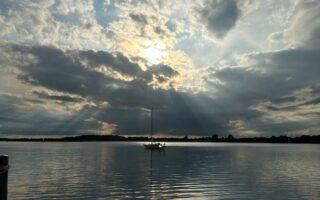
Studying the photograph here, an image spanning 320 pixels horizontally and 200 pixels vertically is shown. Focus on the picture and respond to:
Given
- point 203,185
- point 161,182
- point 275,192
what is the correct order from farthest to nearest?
point 161,182, point 203,185, point 275,192

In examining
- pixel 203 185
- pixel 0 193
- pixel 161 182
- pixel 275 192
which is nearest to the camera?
pixel 0 193

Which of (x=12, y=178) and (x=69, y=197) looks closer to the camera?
(x=69, y=197)

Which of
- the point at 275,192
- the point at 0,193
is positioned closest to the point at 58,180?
the point at 275,192

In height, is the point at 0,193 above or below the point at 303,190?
above

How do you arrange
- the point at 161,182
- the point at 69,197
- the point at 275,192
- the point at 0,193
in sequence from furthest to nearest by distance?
1. the point at 161,182
2. the point at 275,192
3. the point at 69,197
4. the point at 0,193

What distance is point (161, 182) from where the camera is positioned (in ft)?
208

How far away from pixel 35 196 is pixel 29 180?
18413 mm

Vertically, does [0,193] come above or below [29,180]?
above

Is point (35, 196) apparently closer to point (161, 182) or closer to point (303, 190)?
point (161, 182)

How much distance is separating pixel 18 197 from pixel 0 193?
3197 cm

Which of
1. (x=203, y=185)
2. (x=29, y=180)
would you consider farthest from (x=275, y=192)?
(x=29, y=180)

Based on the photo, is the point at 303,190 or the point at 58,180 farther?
the point at 58,180

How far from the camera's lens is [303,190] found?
5559cm

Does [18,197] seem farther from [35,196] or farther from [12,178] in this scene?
[12,178]
